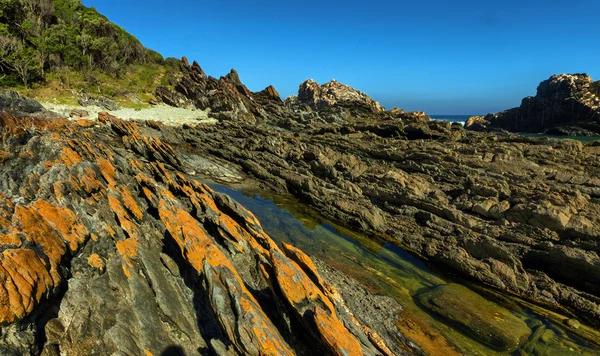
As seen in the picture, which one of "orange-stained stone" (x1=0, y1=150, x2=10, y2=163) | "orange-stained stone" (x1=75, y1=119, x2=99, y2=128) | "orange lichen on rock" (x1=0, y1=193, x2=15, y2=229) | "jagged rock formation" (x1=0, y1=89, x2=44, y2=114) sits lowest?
"orange lichen on rock" (x1=0, y1=193, x2=15, y2=229)

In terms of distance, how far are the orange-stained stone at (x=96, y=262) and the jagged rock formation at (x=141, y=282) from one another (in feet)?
0.12

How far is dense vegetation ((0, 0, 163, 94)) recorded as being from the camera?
178 ft

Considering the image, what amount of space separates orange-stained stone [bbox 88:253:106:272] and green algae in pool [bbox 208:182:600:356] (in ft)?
38.0

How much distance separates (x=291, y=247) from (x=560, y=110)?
135524 millimetres

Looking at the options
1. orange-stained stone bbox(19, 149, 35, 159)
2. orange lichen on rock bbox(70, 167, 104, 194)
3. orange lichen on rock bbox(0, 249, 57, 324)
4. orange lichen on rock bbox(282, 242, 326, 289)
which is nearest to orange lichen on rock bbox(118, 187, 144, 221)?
orange lichen on rock bbox(70, 167, 104, 194)

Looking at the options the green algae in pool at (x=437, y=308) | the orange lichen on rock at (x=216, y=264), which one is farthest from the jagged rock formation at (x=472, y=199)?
the orange lichen on rock at (x=216, y=264)

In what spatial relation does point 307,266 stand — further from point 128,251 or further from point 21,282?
point 21,282

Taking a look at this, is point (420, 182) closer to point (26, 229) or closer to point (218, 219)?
point (218, 219)

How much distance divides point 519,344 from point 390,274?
6.42 metres

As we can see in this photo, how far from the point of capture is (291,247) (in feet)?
39.0

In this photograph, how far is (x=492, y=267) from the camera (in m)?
17.5

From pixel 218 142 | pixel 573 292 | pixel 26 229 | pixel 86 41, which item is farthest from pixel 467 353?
pixel 86 41

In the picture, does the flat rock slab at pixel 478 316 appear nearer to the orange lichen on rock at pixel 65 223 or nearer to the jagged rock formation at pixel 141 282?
the jagged rock formation at pixel 141 282

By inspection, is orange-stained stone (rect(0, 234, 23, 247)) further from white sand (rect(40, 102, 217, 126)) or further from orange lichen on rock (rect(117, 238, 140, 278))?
white sand (rect(40, 102, 217, 126))
